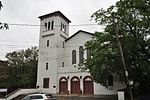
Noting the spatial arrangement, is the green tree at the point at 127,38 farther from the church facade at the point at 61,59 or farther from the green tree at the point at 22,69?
the green tree at the point at 22,69

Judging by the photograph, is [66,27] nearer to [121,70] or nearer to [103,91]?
[103,91]

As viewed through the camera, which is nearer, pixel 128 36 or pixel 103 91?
pixel 128 36

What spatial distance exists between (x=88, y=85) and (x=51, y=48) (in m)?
10.6

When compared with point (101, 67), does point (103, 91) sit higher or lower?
lower

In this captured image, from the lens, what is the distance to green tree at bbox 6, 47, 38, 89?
48.0 meters

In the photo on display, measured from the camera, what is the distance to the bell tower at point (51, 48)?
43.6m

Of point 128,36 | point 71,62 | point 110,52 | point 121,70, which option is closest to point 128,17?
point 128,36

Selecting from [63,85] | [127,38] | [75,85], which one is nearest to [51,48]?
[63,85]

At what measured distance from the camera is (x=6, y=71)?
160 feet

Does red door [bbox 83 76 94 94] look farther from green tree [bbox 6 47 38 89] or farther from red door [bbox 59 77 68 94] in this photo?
green tree [bbox 6 47 38 89]

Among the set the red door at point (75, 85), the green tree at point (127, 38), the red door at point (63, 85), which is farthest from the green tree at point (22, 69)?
the green tree at point (127, 38)

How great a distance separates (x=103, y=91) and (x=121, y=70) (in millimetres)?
12433

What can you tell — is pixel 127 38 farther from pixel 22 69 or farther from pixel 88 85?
pixel 22 69

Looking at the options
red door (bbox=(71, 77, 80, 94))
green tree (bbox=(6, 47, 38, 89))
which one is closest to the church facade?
red door (bbox=(71, 77, 80, 94))
